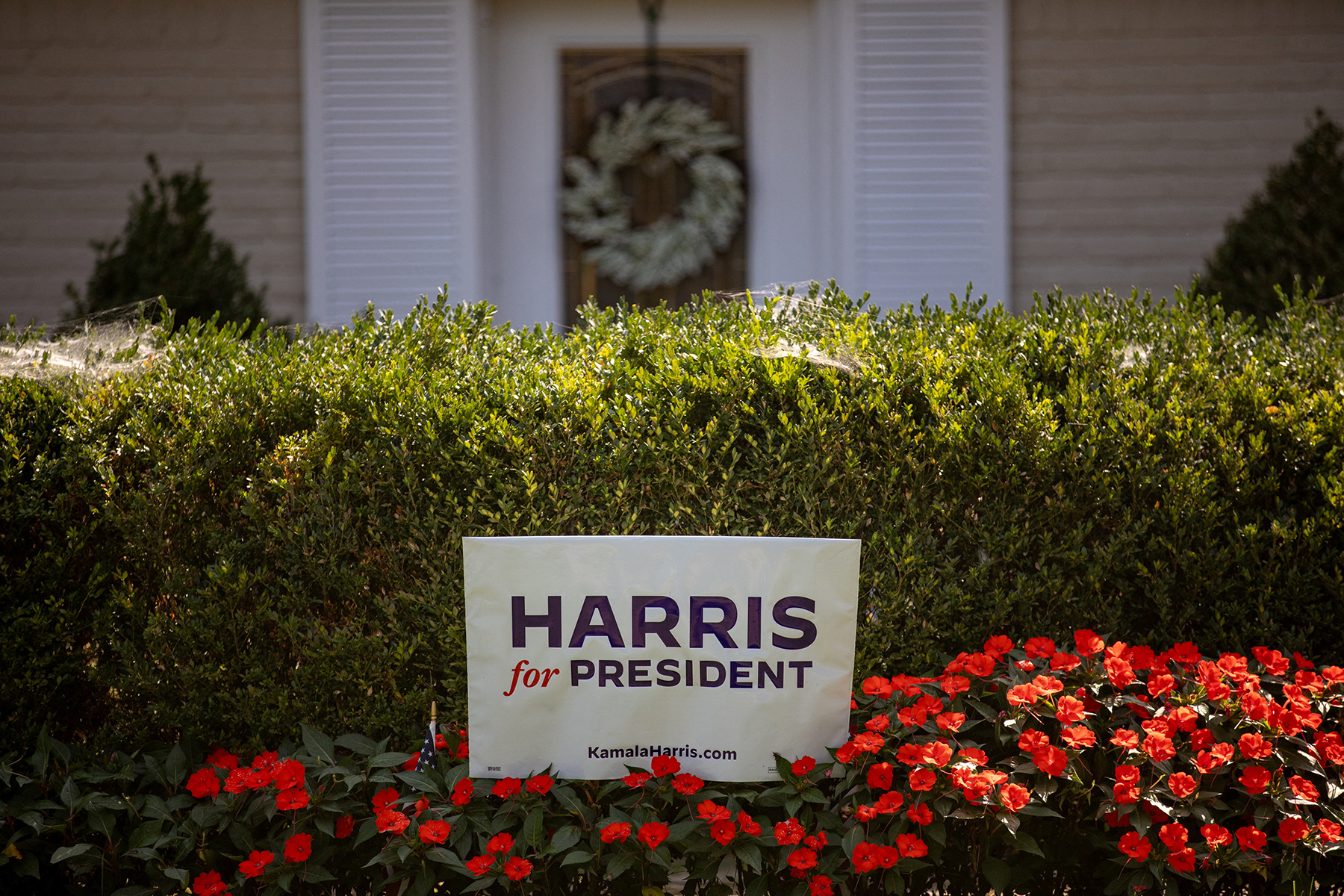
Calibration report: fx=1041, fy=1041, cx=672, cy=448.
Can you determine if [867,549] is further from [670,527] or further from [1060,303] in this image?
[1060,303]

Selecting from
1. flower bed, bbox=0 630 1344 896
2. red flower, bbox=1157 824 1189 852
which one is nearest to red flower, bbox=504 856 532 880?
flower bed, bbox=0 630 1344 896

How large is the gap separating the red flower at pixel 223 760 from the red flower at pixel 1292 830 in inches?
82.0

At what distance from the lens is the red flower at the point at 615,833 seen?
1938 millimetres

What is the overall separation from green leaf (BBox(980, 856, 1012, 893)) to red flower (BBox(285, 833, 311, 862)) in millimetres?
1122

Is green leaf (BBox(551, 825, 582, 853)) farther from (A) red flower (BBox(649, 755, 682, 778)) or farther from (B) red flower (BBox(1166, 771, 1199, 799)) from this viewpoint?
(B) red flower (BBox(1166, 771, 1199, 799))

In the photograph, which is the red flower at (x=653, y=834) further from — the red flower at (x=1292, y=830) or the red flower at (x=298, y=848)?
the red flower at (x=1292, y=830)

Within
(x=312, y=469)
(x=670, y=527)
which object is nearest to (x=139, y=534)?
(x=312, y=469)

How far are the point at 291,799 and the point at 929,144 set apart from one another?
4.25 metres

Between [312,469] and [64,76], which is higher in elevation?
[64,76]

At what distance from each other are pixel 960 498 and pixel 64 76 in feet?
16.1

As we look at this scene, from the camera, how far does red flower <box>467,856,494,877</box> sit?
190 cm

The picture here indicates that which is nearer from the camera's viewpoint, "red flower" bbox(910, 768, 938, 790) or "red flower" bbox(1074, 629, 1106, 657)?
"red flower" bbox(910, 768, 938, 790)

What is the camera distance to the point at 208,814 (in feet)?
6.89

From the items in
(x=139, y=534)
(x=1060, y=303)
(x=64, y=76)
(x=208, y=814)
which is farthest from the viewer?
(x=64, y=76)
